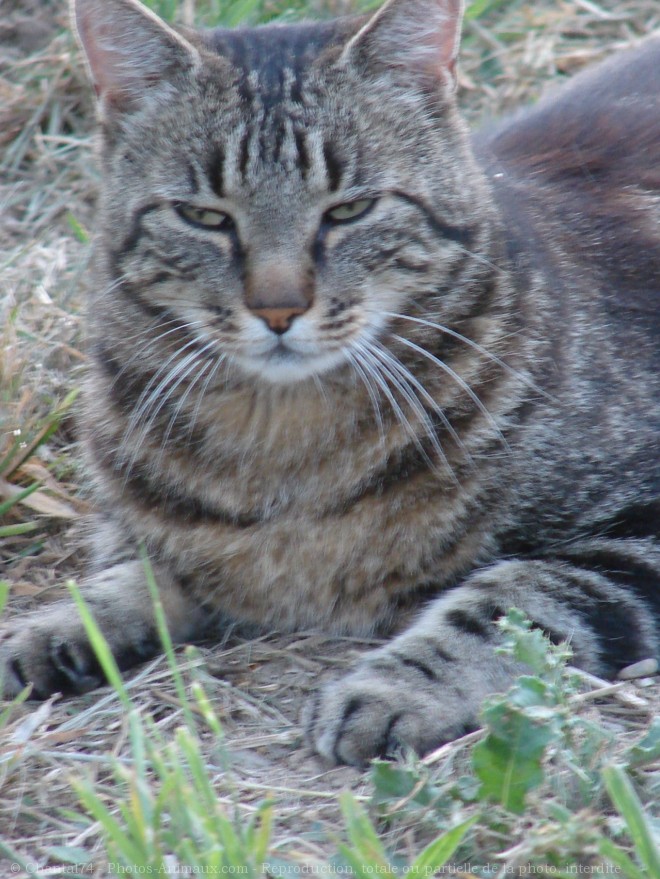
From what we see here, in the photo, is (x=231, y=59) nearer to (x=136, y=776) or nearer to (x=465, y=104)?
(x=136, y=776)

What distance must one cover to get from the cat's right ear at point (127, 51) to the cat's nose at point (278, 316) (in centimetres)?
52

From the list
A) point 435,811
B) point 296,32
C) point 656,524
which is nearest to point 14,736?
point 435,811

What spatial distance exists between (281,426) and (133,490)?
1.18 feet

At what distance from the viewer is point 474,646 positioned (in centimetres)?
216

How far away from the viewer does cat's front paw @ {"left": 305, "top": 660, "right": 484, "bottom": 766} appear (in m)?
2.01

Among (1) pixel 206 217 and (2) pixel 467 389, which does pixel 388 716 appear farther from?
(1) pixel 206 217

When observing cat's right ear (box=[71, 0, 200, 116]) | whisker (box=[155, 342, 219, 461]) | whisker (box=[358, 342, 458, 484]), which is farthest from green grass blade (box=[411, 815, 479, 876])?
cat's right ear (box=[71, 0, 200, 116])

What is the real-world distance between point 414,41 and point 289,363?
67cm

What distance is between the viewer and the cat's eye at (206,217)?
7.41 feet

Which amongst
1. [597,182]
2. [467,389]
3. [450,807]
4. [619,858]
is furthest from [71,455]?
[619,858]

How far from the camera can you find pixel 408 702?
6.72 ft

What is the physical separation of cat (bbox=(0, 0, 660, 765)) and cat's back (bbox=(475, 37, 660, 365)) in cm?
1

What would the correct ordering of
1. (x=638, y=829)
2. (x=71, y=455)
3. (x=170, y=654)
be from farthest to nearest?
1. (x=71, y=455)
2. (x=170, y=654)
3. (x=638, y=829)

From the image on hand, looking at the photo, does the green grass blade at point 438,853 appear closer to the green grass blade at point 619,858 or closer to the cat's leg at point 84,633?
the green grass blade at point 619,858
